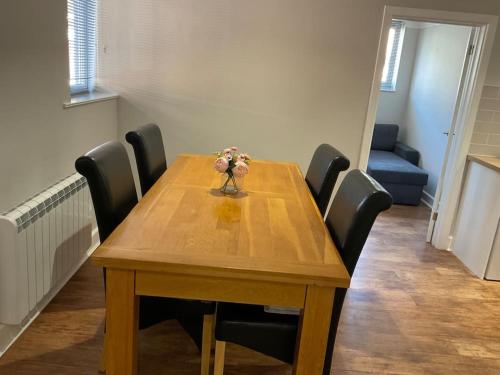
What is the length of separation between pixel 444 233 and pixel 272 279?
3.01m

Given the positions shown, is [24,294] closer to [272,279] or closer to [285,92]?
[272,279]

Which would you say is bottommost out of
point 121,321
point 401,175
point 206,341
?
point 206,341

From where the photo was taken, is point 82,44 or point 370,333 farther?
point 82,44

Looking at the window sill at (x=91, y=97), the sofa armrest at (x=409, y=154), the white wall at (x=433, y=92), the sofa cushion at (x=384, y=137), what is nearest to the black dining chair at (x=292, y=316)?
the window sill at (x=91, y=97)

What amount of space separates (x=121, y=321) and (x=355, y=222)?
2.96ft

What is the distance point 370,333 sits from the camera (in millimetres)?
2578

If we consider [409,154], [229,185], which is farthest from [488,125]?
[229,185]

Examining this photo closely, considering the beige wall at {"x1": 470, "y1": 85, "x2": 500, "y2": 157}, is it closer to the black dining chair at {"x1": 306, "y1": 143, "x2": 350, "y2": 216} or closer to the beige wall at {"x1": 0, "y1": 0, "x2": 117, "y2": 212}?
the black dining chair at {"x1": 306, "y1": 143, "x2": 350, "y2": 216}

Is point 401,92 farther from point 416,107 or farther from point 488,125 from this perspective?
point 488,125

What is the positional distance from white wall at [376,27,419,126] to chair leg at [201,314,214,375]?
5.00 metres

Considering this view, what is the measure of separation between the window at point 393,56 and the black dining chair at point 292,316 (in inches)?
192

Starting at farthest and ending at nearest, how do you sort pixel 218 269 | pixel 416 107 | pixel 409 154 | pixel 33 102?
pixel 416 107 < pixel 409 154 < pixel 33 102 < pixel 218 269

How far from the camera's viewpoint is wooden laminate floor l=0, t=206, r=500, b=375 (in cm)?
217

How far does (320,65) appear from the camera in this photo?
3600 mm
